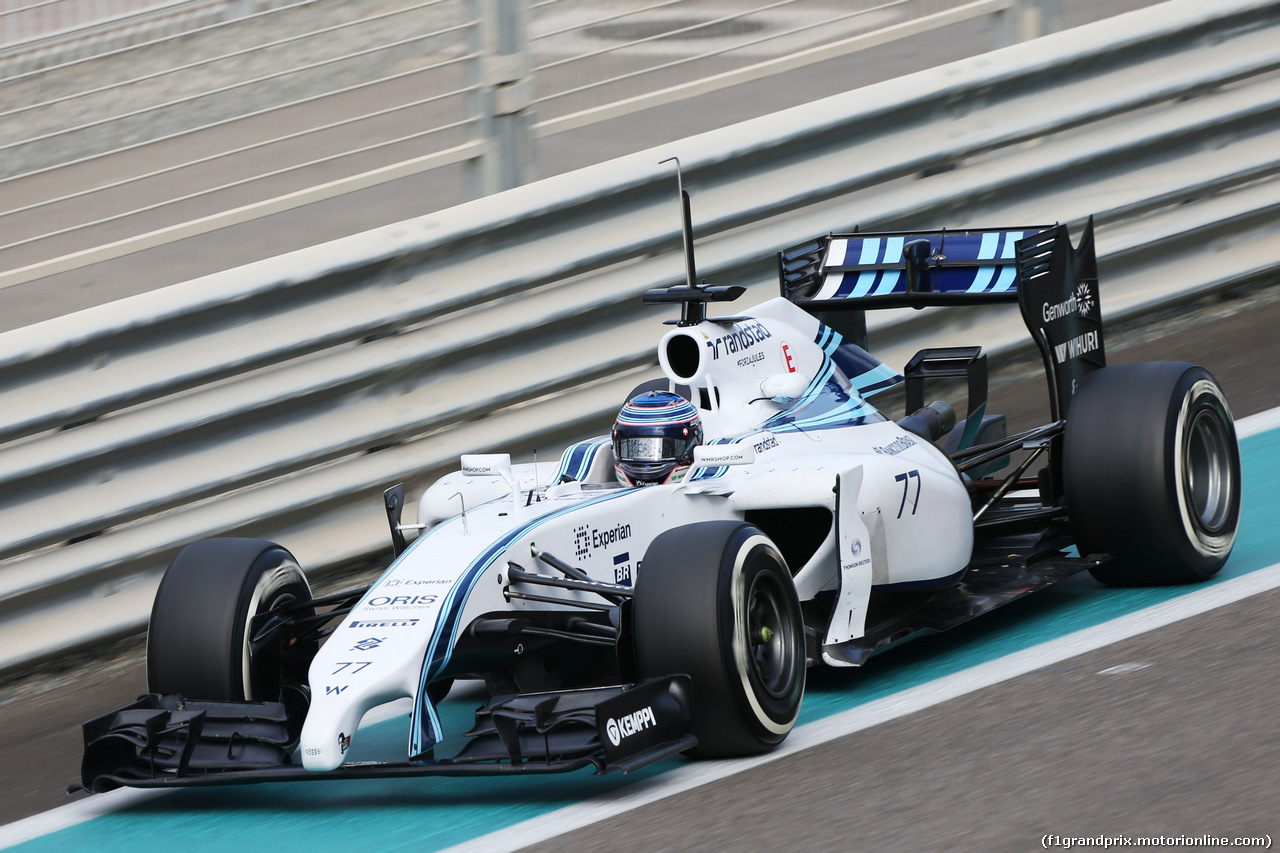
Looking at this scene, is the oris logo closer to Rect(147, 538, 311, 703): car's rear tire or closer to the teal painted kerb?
Rect(147, 538, 311, 703): car's rear tire

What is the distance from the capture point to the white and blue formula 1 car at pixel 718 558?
5.51 m

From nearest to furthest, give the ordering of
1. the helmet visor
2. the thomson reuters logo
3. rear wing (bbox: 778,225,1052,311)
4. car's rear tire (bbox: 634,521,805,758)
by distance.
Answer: the thomson reuters logo < car's rear tire (bbox: 634,521,805,758) < the helmet visor < rear wing (bbox: 778,225,1052,311)

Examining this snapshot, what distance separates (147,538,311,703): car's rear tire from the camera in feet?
20.0

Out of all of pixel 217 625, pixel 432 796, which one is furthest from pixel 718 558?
pixel 217 625

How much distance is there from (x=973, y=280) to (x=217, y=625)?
3.44 meters

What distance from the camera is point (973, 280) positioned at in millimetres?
7789

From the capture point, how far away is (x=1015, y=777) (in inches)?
204

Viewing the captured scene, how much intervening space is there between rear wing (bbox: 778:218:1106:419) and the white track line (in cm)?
112

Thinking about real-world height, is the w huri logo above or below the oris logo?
above

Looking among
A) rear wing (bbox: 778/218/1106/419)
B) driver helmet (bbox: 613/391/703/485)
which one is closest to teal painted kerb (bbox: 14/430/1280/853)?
driver helmet (bbox: 613/391/703/485)

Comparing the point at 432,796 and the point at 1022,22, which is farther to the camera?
the point at 1022,22

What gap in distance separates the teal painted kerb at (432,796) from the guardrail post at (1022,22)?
4.17 m
